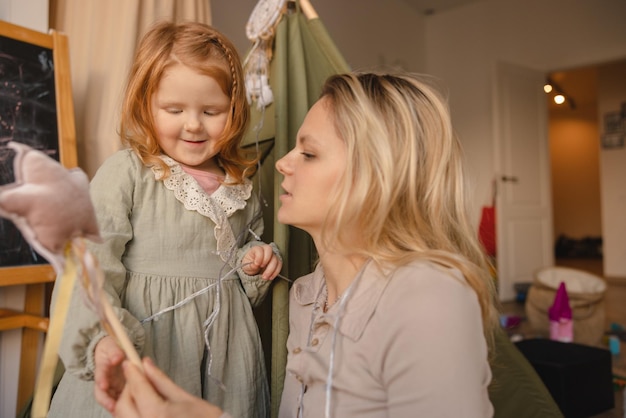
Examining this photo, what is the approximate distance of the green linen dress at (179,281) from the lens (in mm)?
884

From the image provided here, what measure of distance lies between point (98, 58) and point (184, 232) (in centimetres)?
96

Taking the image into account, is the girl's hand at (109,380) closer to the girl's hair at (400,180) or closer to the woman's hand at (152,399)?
the woman's hand at (152,399)

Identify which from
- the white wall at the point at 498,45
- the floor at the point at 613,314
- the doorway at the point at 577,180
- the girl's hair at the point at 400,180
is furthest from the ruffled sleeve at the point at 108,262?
the doorway at the point at 577,180

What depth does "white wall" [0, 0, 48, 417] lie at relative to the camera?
135 cm

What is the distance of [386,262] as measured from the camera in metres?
0.76

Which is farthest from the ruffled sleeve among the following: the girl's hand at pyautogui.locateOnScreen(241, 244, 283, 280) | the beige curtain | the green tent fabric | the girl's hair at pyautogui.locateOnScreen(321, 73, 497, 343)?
the green tent fabric

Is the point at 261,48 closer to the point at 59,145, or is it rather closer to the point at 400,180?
the point at 59,145

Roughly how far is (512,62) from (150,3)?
367 centimetres

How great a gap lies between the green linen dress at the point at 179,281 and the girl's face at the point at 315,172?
0.21 meters

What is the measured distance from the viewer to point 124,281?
90 cm

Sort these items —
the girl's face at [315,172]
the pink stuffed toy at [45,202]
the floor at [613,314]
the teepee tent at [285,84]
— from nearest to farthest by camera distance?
the pink stuffed toy at [45,202], the girl's face at [315,172], the teepee tent at [285,84], the floor at [613,314]

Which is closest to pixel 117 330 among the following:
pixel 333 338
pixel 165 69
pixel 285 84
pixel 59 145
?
pixel 333 338

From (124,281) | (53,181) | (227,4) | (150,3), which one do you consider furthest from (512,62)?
(53,181)

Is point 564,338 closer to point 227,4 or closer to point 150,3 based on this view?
point 150,3
